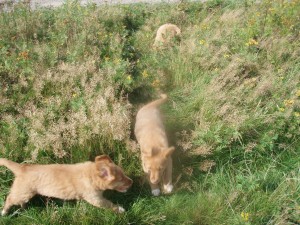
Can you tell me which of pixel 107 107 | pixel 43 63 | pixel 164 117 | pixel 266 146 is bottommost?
pixel 266 146

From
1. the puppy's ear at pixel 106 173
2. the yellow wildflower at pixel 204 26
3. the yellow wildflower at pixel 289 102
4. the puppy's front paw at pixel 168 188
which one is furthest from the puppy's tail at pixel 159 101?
the yellow wildflower at pixel 204 26

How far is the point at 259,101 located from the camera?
4586mm

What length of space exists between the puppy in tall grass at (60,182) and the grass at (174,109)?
142 mm

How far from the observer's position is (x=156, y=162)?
3545 millimetres

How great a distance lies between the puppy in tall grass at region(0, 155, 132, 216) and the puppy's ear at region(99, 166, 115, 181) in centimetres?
1

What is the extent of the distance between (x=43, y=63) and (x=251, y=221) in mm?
3561

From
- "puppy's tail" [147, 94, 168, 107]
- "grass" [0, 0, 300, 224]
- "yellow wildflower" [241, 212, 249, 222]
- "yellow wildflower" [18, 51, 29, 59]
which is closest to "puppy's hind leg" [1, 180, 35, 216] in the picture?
"grass" [0, 0, 300, 224]

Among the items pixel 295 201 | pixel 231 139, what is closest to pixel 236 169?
pixel 231 139

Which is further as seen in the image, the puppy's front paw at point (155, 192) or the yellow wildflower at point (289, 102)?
the yellow wildflower at point (289, 102)

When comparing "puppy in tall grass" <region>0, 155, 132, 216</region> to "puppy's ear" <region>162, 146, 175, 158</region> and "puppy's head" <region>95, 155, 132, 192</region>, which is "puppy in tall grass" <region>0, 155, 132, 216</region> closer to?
"puppy's head" <region>95, 155, 132, 192</region>

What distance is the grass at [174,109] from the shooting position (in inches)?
138

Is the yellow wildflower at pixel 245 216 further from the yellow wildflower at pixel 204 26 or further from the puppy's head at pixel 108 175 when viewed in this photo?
the yellow wildflower at pixel 204 26

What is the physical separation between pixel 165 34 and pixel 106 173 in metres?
3.65

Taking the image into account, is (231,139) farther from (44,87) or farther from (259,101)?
(44,87)
